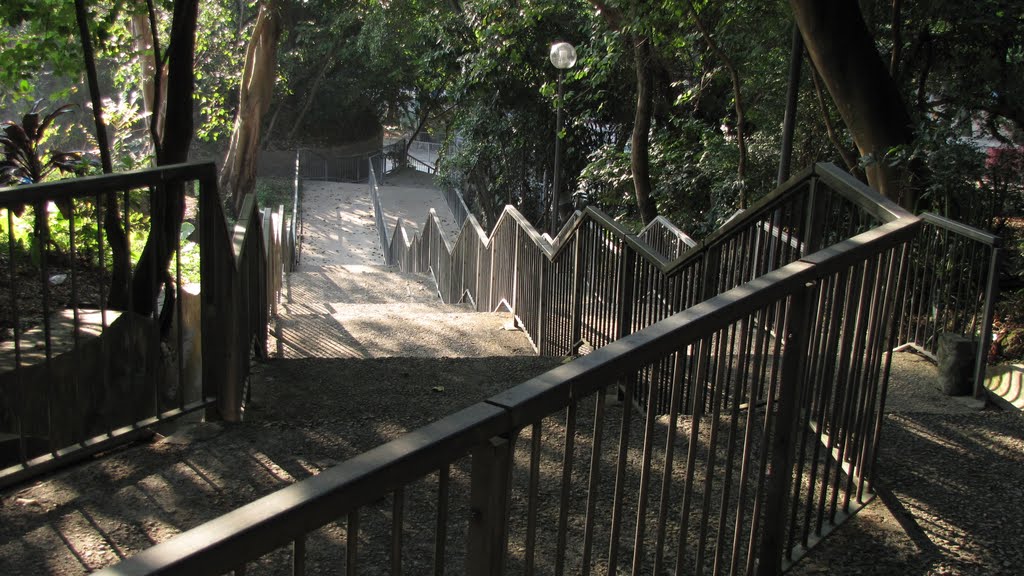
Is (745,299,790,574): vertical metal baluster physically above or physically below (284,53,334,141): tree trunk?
below

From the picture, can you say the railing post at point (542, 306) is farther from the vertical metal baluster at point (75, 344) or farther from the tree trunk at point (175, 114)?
the vertical metal baluster at point (75, 344)

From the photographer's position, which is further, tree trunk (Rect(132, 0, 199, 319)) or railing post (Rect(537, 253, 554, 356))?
railing post (Rect(537, 253, 554, 356))

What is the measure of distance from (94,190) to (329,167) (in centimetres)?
4197

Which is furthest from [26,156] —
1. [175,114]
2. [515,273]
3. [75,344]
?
[75,344]

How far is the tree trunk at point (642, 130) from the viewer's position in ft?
48.1

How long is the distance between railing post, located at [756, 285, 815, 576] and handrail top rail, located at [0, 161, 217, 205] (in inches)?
105

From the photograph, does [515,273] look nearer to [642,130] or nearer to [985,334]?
[985,334]

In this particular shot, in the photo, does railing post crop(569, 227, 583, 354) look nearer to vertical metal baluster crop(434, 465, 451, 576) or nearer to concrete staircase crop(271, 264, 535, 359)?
concrete staircase crop(271, 264, 535, 359)

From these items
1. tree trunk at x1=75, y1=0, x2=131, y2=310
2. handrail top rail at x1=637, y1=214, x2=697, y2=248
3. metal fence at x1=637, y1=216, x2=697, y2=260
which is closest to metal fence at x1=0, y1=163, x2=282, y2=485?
tree trunk at x1=75, y1=0, x2=131, y2=310

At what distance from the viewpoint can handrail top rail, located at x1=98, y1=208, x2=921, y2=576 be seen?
1.31 metres

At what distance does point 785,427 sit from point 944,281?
4.43 meters

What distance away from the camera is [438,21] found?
2269cm

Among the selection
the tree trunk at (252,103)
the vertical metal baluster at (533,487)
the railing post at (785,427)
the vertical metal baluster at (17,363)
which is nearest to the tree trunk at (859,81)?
the railing post at (785,427)

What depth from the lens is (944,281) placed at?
666 cm
